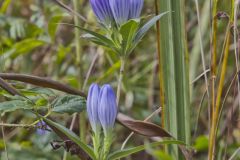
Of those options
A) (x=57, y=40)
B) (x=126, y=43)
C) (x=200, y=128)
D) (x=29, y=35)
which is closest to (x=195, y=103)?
(x=200, y=128)

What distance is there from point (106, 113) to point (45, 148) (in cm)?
55

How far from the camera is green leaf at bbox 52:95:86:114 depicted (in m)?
0.70

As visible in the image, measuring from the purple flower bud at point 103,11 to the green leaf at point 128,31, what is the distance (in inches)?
1.3

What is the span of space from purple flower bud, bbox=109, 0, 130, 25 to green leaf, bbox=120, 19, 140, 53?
0.02 meters

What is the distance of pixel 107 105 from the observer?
652mm

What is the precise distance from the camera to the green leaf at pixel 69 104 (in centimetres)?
70

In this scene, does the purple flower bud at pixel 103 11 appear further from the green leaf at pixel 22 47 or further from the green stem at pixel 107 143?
the green leaf at pixel 22 47

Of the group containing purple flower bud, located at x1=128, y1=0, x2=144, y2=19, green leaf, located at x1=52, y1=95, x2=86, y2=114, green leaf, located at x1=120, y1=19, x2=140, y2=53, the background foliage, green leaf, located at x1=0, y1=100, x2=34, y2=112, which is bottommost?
the background foliage

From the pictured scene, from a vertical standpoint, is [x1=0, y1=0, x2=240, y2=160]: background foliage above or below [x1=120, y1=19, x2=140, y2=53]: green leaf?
below

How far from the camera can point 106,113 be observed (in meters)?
0.66

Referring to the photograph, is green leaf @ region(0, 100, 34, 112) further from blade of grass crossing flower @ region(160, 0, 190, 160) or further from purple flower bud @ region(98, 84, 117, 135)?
blade of grass crossing flower @ region(160, 0, 190, 160)

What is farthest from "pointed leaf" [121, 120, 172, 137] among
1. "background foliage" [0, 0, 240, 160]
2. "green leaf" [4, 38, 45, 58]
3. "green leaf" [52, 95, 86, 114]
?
"green leaf" [4, 38, 45, 58]

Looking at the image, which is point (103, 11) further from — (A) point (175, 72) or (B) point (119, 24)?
(A) point (175, 72)

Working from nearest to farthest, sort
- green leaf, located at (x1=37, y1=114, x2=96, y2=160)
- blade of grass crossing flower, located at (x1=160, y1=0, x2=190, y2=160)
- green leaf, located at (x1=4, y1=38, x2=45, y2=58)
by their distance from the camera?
green leaf, located at (x1=37, y1=114, x2=96, y2=160) → blade of grass crossing flower, located at (x1=160, y1=0, x2=190, y2=160) → green leaf, located at (x1=4, y1=38, x2=45, y2=58)
